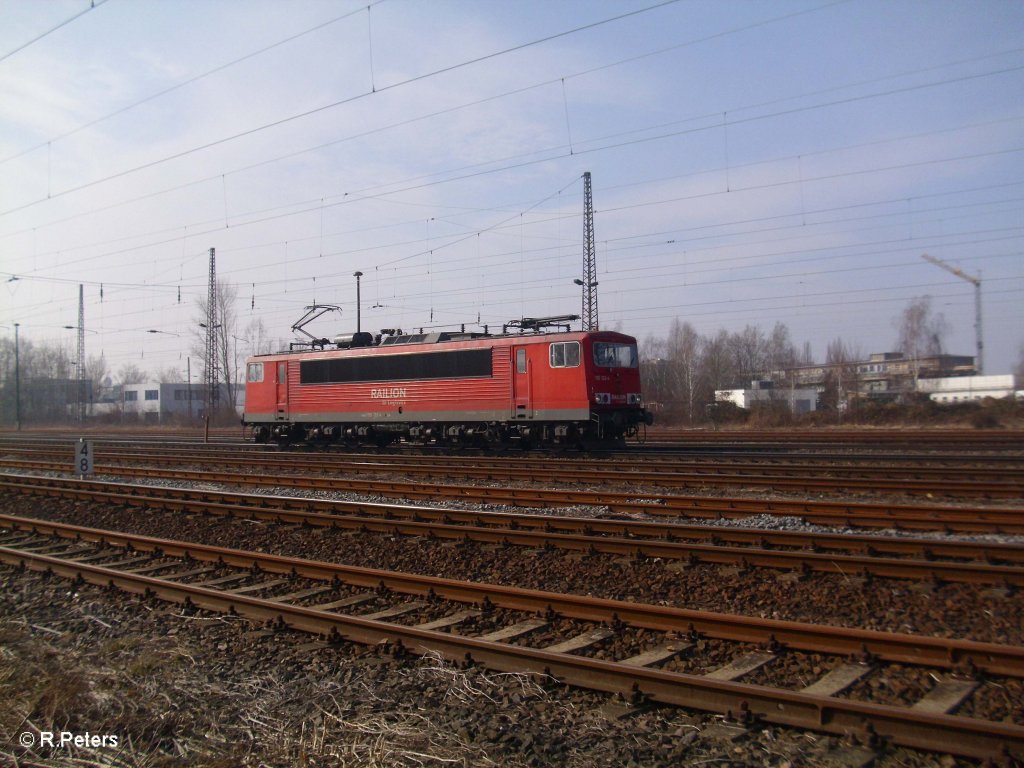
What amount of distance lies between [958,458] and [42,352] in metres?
82.3

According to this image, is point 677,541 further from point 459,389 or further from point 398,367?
point 398,367

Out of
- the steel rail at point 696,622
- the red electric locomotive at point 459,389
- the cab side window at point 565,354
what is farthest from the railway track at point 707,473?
the steel rail at point 696,622

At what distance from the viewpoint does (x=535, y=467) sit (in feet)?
60.7

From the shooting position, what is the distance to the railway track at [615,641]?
4.66 m

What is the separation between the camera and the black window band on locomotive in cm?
2255

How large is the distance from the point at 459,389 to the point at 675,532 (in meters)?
13.4

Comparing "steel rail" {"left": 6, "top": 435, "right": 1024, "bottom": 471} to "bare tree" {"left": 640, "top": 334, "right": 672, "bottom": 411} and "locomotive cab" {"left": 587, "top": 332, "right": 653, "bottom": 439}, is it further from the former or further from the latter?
"bare tree" {"left": 640, "top": 334, "right": 672, "bottom": 411}

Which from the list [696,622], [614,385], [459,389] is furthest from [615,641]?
[459,389]

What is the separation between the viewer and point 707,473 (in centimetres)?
1697

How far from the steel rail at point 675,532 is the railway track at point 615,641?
258 cm

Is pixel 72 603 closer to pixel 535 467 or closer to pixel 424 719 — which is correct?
pixel 424 719

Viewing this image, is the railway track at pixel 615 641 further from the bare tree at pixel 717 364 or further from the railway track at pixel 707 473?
the bare tree at pixel 717 364

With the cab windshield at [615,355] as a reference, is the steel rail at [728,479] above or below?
below

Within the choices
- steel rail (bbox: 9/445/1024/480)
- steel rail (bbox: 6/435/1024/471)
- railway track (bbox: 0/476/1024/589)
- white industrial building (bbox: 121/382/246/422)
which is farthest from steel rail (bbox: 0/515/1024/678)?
white industrial building (bbox: 121/382/246/422)
